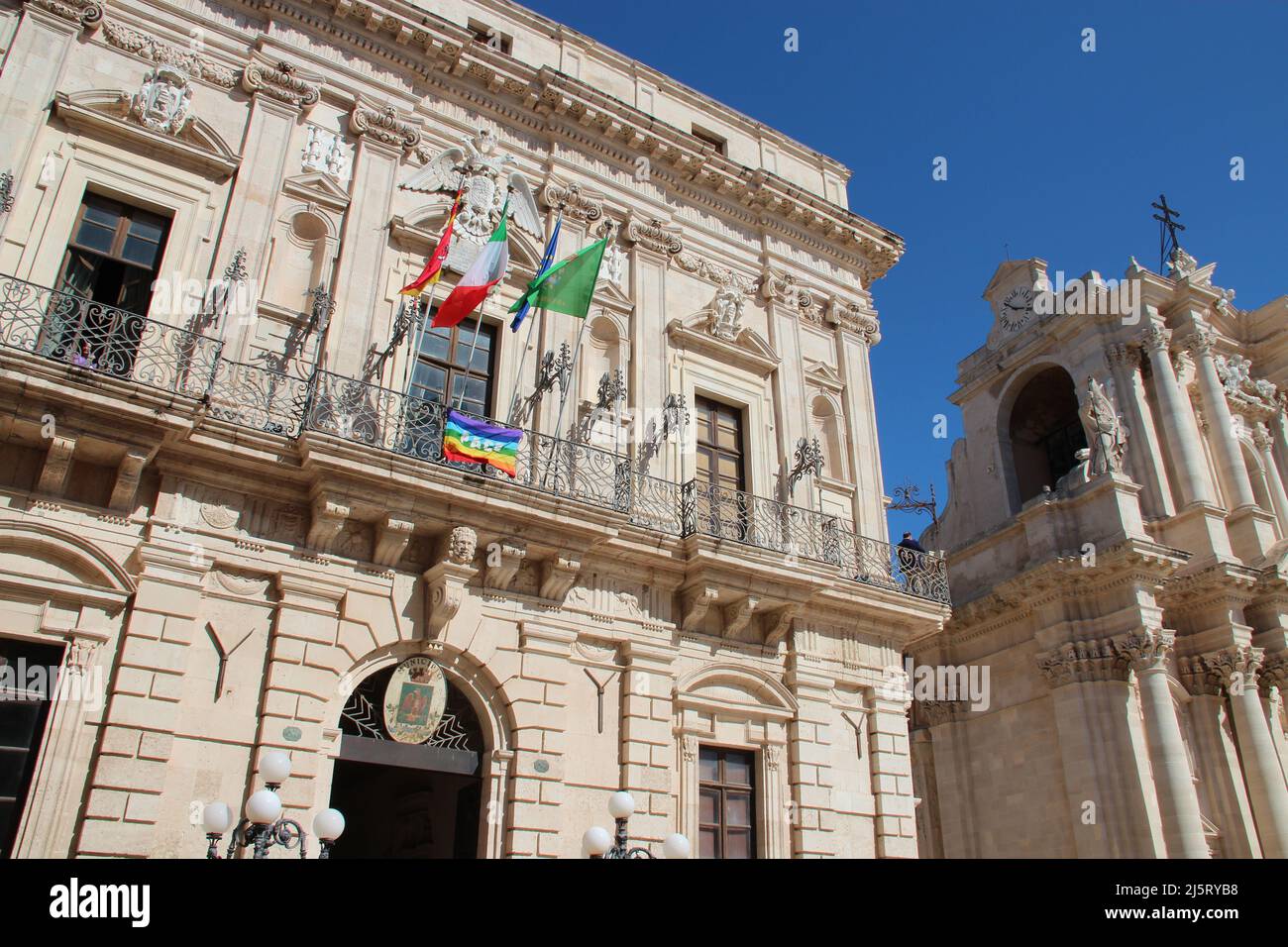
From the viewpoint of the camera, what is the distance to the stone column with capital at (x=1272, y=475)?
75.2 ft

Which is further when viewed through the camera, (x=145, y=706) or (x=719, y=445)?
(x=719, y=445)

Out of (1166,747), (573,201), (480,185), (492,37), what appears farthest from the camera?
(1166,747)

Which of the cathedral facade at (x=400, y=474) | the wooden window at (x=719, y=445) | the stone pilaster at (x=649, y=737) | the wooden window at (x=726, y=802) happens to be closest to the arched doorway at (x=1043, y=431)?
the cathedral facade at (x=400, y=474)

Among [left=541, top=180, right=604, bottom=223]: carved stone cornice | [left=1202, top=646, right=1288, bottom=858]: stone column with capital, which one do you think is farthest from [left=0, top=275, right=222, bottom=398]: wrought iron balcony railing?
[left=1202, top=646, right=1288, bottom=858]: stone column with capital

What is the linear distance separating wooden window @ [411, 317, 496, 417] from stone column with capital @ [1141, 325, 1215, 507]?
630 inches

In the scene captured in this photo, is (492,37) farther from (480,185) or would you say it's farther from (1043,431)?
(1043,431)

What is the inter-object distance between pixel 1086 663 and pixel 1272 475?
8.21m

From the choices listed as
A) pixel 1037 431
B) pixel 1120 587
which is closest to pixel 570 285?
pixel 1120 587

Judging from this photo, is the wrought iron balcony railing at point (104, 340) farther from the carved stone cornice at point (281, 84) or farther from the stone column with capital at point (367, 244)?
the carved stone cornice at point (281, 84)

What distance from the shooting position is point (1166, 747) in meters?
18.1

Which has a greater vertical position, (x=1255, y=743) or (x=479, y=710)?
(x=1255, y=743)

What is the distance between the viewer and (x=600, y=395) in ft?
43.2

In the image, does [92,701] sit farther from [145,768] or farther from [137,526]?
[137,526]

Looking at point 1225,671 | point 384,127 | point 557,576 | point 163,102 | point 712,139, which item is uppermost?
point 712,139
